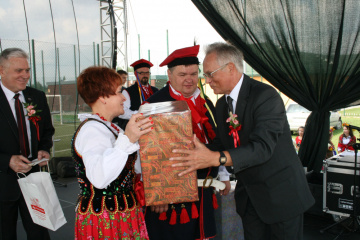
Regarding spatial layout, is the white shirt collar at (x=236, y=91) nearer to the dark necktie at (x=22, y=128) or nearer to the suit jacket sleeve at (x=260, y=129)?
the suit jacket sleeve at (x=260, y=129)

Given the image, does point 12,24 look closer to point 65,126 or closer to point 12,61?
point 12,61

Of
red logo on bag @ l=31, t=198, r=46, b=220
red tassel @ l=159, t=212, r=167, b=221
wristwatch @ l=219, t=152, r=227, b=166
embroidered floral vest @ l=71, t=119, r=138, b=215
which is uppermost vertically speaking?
wristwatch @ l=219, t=152, r=227, b=166

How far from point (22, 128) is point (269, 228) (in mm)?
1984

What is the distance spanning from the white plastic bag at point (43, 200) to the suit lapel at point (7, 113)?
58 cm

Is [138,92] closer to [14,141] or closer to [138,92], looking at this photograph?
[138,92]

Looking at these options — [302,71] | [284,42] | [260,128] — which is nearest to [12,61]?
[260,128]

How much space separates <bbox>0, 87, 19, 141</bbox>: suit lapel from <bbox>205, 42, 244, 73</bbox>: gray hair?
160cm

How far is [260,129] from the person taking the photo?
150 cm

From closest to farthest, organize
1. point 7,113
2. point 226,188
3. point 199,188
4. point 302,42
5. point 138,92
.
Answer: point 199,188
point 7,113
point 226,188
point 302,42
point 138,92

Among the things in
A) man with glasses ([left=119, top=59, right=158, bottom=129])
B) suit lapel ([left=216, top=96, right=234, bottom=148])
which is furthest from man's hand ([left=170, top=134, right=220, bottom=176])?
man with glasses ([left=119, top=59, right=158, bottom=129])

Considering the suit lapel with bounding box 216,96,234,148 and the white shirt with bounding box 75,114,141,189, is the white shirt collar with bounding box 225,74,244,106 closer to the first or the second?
the suit lapel with bounding box 216,96,234,148

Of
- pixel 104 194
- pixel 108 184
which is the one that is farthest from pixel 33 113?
pixel 108 184

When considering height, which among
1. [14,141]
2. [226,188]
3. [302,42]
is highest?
[302,42]

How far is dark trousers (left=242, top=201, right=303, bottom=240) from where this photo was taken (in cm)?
171
